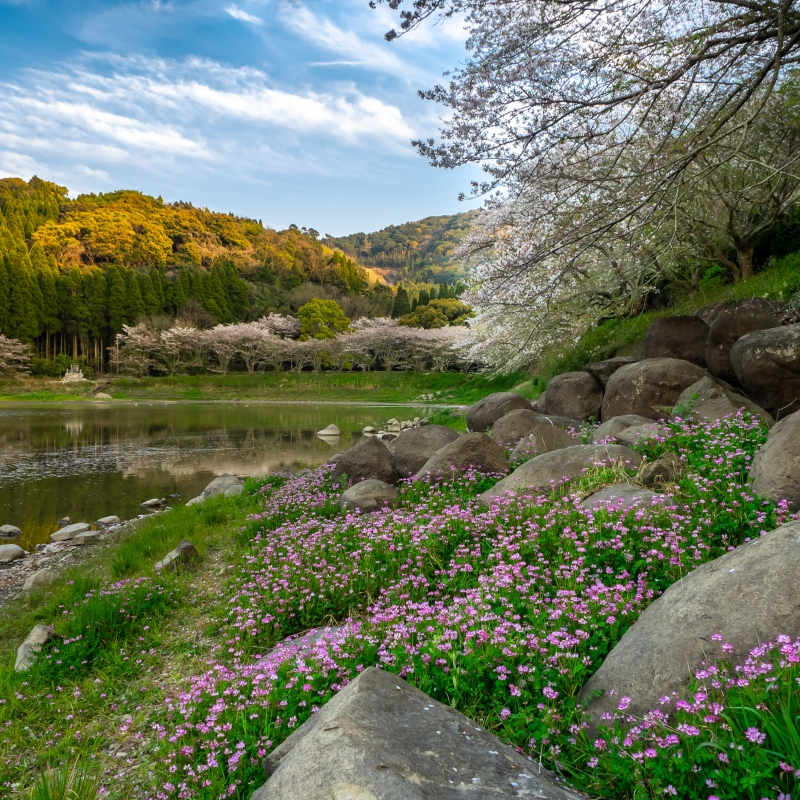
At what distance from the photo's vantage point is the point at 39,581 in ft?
23.9

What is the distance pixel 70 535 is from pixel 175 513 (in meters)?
1.78

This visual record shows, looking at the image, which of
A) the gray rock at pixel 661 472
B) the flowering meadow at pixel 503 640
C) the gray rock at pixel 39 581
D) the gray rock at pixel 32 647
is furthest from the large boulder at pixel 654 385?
the gray rock at pixel 39 581

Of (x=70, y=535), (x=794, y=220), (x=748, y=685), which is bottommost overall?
(x=70, y=535)

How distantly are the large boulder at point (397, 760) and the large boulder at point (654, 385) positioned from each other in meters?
8.11

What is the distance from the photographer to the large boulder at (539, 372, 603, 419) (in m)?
11.2

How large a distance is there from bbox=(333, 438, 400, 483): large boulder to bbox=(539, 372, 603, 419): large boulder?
13.9 feet

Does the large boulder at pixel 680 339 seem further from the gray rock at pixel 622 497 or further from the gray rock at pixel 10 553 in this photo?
the gray rock at pixel 10 553

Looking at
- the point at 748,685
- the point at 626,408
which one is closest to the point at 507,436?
the point at 626,408

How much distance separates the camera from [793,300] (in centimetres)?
1014

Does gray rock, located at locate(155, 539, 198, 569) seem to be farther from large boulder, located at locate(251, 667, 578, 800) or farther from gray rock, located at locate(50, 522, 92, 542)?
large boulder, located at locate(251, 667, 578, 800)

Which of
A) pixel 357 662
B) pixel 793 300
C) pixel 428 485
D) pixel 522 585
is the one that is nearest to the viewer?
pixel 357 662

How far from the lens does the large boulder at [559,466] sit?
6.12 metres

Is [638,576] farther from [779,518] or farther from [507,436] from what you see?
[507,436]

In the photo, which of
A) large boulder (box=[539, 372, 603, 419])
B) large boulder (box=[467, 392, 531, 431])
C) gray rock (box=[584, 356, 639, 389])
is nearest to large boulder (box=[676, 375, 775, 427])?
large boulder (box=[539, 372, 603, 419])
